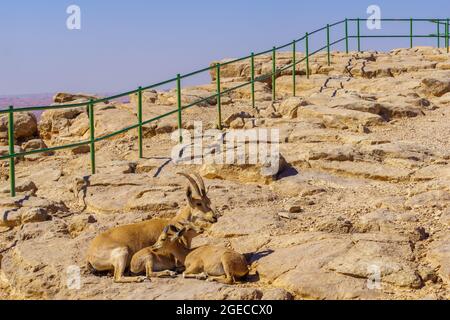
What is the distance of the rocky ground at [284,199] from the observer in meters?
6.79

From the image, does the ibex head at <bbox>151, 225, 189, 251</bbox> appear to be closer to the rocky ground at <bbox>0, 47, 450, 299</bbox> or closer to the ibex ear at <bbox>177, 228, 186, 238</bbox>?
the ibex ear at <bbox>177, 228, 186, 238</bbox>

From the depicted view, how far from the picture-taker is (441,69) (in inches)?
833

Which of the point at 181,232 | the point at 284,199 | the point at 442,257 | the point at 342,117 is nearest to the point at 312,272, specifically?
the point at 442,257

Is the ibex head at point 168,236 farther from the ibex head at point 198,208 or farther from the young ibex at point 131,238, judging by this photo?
the ibex head at point 198,208

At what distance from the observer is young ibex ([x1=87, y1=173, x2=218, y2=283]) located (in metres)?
7.19

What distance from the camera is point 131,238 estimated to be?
747cm

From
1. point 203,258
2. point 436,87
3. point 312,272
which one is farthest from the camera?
point 436,87

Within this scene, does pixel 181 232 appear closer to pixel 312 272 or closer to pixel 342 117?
pixel 312 272

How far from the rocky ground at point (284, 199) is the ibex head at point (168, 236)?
0.51 metres

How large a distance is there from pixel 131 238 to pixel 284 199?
10.0 ft

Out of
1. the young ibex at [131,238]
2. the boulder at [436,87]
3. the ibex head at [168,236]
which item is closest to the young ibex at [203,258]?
the ibex head at [168,236]

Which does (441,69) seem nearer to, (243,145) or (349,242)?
(243,145)

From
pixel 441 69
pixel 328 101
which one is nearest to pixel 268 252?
pixel 328 101

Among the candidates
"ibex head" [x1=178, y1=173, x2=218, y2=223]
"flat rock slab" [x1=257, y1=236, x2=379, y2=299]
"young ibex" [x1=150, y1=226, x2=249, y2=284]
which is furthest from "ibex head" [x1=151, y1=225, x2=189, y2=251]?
"flat rock slab" [x1=257, y1=236, x2=379, y2=299]
